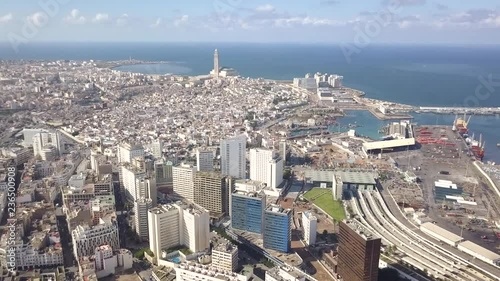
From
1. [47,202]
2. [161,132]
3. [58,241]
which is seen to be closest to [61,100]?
[161,132]

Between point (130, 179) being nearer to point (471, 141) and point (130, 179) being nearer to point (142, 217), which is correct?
point (142, 217)

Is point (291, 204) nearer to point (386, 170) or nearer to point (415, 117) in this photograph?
point (386, 170)

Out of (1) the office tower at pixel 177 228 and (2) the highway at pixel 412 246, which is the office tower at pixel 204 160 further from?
(2) the highway at pixel 412 246

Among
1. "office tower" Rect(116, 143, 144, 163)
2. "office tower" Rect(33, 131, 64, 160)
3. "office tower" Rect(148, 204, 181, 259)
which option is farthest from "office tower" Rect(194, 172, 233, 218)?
"office tower" Rect(33, 131, 64, 160)

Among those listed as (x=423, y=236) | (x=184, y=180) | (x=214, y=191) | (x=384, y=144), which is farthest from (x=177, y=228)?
(x=384, y=144)

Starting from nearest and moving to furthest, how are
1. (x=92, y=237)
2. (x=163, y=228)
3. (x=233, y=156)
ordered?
(x=92, y=237) < (x=163, y=228) < (x=233, y=156)

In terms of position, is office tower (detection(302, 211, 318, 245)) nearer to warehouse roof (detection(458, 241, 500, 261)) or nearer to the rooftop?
the rooftop

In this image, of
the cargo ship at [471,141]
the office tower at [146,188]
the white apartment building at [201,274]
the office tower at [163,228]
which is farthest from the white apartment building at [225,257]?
the cargo ship at [471,141]
